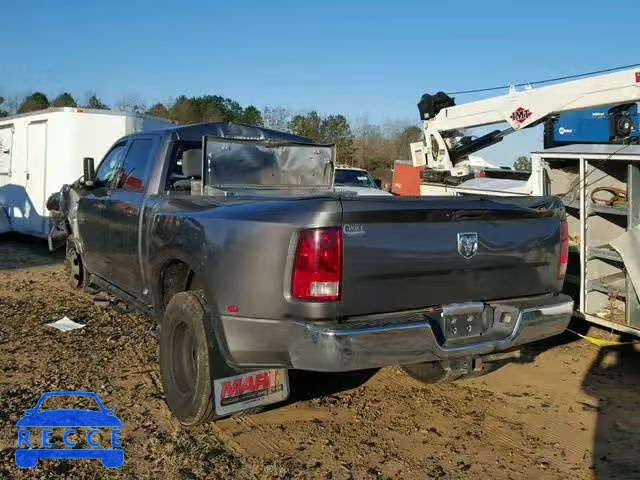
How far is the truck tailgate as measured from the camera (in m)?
3.23

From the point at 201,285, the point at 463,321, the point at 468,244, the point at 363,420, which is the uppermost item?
the point at 468,244

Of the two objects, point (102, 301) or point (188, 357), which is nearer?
point (188, 357)

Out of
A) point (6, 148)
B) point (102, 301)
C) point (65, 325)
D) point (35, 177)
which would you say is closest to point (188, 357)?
point (65, 325)

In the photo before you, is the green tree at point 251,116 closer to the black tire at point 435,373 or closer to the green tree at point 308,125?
the green tree at point 308,125

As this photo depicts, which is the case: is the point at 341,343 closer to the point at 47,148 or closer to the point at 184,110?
the point at 47,148

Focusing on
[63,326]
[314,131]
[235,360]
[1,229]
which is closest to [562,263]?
[235,360]

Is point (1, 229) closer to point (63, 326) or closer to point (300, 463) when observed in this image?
point (63, 326)

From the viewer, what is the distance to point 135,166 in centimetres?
557

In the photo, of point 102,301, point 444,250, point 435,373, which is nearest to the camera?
point 444,250

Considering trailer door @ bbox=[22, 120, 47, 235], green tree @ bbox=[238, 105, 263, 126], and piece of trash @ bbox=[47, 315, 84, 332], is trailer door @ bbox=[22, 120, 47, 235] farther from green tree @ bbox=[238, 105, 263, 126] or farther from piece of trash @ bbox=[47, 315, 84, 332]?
green tree @ bbox=[238, 105, 263, 126]

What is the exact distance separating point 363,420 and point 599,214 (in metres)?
3.61

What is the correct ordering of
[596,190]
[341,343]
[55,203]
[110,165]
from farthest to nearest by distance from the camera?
[55,203] < [110,165] < [596,190] < [341,343]

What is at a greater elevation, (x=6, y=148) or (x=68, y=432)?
(x=6, y=148)

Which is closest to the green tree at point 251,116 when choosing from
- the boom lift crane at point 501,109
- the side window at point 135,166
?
the boom lift crane at point 501,109
